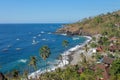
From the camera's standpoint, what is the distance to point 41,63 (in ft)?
430

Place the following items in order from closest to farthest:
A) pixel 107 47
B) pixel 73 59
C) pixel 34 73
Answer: pixel 34 73
pixel 73 59
pixel 107 47

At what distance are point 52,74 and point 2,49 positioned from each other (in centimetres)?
9015

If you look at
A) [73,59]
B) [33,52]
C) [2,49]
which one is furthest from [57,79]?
[2,49]

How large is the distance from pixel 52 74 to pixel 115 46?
60873 mm

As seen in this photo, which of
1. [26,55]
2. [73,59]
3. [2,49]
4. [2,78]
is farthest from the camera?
[2,49]

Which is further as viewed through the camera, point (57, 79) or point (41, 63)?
point (41, 63)

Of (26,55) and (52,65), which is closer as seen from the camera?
(52,65)

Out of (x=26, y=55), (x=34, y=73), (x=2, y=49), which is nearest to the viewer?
(x=34, y=73)

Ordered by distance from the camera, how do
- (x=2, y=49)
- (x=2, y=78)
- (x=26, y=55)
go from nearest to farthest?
(x=2, y=78) < (x=26, y=55) < (x=2, y=49)

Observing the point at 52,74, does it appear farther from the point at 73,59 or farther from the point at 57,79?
the point at 73,59

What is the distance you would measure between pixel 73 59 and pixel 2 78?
199 ft

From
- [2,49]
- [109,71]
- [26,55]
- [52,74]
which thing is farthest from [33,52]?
[109,71]

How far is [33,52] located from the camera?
542 ft

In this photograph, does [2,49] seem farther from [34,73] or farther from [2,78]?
[2,78]
